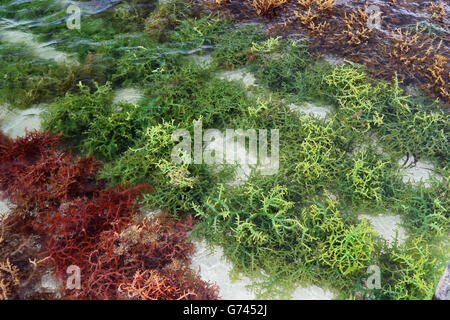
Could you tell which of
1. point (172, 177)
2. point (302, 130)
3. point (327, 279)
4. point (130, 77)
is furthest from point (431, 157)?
point (130, 77)

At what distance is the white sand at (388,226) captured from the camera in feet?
10.7

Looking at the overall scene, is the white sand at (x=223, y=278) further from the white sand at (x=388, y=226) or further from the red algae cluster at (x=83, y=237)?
the white sand at (x=388, y=226)

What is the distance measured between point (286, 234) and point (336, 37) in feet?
11.6

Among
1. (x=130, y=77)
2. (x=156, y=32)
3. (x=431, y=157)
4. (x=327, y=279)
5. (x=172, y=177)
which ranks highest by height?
(x=156, y=32)

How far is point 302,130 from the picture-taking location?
3.95m

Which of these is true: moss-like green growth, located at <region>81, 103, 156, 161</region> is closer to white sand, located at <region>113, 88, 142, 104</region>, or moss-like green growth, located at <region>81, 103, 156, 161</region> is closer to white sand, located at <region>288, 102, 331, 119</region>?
white sand, located at <region>113, 88, 142, 104</region>

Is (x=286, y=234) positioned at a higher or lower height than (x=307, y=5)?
lower

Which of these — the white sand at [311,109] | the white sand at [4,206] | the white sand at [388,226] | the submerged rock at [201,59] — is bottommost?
the white sand at [388,226]

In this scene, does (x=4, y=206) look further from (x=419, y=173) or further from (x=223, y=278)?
(x=419, y=173)

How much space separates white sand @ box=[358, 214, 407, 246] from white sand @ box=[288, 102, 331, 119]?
4.88 feet

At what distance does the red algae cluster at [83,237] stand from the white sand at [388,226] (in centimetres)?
182

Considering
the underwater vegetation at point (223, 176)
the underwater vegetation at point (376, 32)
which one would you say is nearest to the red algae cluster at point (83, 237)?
the underwater vegetation at point (223, 176)
